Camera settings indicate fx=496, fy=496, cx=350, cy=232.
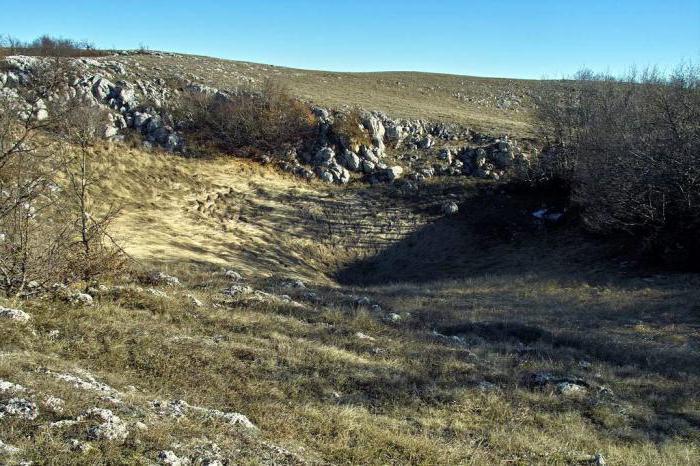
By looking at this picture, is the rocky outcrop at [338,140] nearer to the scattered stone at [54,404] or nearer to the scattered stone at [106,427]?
the scattered stone at [54,404]

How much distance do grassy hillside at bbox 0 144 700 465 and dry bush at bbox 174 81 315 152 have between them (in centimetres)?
992

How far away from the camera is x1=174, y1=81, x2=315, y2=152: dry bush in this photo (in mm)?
28875

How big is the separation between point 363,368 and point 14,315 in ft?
16.8

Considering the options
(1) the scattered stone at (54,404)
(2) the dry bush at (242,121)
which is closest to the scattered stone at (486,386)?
(1) the scattered stone at (54,404)

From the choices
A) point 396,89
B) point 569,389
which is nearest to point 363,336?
point 569,389

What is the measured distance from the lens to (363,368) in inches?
318

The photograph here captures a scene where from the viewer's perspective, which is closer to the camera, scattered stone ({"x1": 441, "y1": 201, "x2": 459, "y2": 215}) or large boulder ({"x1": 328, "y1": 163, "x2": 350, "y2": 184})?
scattered stone ({"x1": 441, "y1": 201, "x2": 459, "y2": 215})

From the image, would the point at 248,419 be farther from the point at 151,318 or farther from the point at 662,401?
the point at 662,401

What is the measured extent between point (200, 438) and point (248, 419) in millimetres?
922

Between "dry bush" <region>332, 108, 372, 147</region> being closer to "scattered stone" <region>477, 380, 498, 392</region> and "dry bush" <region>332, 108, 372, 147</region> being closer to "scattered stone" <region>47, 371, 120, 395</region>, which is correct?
"scattered stone" <region>477, 380, 498, 392</region>

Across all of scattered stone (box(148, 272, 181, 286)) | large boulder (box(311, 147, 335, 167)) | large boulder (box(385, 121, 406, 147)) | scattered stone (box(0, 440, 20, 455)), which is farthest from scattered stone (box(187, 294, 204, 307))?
large boulder (box(385, 121, 406, 147))

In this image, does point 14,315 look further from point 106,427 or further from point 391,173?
point 391,173

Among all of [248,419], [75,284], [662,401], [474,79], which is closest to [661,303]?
[662,401]

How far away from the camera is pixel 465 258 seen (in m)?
24.1
